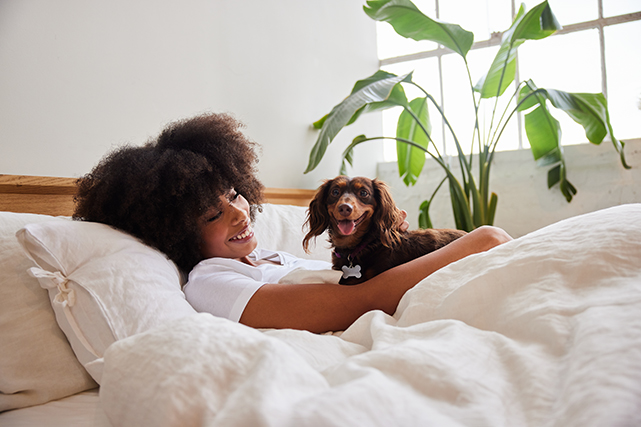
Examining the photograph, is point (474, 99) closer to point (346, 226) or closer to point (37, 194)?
point (346, 226)

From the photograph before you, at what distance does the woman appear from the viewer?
102 cm

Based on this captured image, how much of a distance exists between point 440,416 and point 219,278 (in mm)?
779

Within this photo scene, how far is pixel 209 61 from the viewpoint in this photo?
7.45ft

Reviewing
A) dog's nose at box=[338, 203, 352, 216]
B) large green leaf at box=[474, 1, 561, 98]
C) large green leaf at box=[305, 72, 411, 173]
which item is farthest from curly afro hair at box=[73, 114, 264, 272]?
large green leaf at box=[474, 1, 561, 98]

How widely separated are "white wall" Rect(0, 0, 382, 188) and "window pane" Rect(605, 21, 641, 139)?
2.15 meters

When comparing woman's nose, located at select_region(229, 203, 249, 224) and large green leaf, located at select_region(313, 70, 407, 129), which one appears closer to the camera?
woman's nose, located at select_region(229, 203, 249, 224)

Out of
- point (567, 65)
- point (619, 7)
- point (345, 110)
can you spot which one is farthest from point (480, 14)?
point (345, 110)

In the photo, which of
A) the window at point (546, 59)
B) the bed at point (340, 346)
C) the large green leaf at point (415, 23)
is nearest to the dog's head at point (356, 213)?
the bed at point (340, 346)

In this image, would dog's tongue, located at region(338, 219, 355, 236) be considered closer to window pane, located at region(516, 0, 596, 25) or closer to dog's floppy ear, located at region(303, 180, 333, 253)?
dog's floppy ear, located at region(303, 180, 333, 253)

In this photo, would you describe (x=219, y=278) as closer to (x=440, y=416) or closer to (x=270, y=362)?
(x=270, y=362)

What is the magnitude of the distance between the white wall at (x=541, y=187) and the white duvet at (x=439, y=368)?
2.91m

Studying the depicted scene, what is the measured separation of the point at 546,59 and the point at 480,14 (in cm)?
73

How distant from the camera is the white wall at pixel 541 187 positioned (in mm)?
3119

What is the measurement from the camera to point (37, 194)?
1.35 meters
